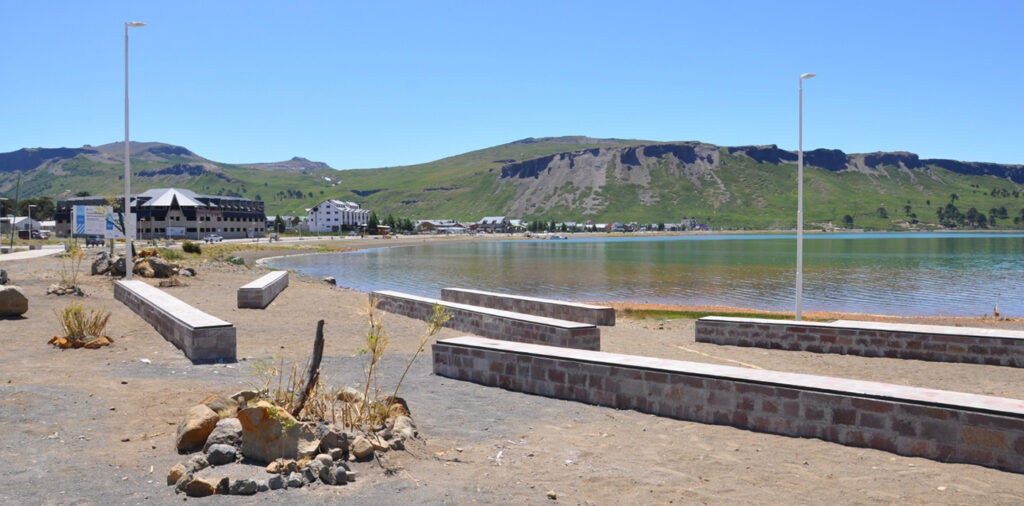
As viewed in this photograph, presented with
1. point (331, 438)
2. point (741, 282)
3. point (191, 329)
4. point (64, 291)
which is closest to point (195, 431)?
point (331, 438)

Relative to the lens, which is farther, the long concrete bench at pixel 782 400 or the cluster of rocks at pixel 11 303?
the cluster of rocks at pixel 11 303

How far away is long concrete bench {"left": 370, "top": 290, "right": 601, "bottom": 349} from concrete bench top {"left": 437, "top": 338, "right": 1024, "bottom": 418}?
3.32 metres

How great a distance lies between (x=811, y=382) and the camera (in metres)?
8.53

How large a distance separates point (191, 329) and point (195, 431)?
18.8 ft

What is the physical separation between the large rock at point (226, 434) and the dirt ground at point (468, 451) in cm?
36

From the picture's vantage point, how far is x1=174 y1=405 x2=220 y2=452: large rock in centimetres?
685

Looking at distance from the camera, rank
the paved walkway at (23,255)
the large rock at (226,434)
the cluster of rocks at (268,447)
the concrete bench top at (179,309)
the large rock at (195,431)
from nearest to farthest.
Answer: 1. the cluster of rocks at (268,447)
2. the large rock at (226,434)
3. the large rock at (195,431)
4. the concrete bench top at (179,309)
5. the paved walkway at (23,255)

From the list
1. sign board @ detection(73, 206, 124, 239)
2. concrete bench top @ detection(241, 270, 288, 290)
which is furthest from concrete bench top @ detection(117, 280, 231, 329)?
sign board @ detection(73, 206, 124, 239)

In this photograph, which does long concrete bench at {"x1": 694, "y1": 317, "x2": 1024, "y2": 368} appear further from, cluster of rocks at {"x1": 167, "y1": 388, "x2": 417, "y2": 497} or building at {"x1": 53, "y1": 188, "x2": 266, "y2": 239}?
building at {"x1": 53, "y1": 188, "x2": 266, "y2": 239}

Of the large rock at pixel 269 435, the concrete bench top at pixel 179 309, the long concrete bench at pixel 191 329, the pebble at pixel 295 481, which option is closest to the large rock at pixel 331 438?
the large rock at pixel 269 435

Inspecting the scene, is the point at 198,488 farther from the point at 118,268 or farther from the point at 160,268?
the point at 160,268

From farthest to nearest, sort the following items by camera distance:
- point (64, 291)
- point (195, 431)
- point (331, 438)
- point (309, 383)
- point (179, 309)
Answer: point (64, 291) → point (179, 309) → point (309, 383) → point (195, 431) → point (331, 438)

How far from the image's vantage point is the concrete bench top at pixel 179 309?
1247 cm

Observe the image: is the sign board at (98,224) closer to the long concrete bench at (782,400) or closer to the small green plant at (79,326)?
the small green plant at (79,326)
